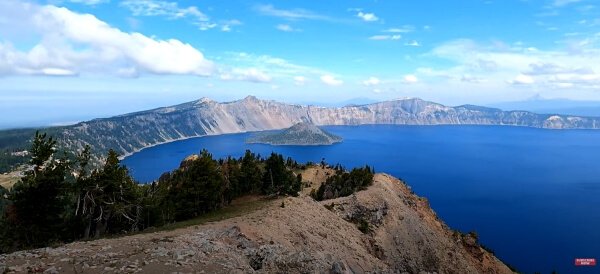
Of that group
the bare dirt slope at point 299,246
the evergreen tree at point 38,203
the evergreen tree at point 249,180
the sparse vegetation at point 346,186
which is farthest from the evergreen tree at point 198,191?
the sparse vegetation at point 346,186

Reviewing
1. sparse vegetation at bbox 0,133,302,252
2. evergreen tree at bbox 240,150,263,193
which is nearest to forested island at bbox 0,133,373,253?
sparse vegetation at bbox 0,133,302,252

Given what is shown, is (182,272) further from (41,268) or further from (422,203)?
(422,203)

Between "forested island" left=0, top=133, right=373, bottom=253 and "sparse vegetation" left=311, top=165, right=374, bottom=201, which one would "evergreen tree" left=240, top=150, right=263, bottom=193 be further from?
"sparse vegetation" left=311, top=165, right=374, bottom=201

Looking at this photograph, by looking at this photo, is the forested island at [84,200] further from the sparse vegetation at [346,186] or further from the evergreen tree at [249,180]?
the sparse vegetation at [346,186]

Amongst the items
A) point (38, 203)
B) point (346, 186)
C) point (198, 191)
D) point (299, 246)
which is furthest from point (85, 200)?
point (346, 186)

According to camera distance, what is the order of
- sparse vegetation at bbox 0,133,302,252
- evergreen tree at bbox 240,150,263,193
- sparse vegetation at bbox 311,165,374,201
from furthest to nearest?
sparse vegetation at bbox 311,165,374,201, evergreen tree at bbox 240,150,263,193, sparse vegetation at bbox 0,133,302,252

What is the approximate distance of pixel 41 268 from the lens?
25.9 metres

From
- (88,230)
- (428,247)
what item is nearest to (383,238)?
(428,247)

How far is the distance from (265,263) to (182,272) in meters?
8.51

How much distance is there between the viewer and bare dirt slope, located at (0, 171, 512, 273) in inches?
1112

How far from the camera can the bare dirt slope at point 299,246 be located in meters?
28.2

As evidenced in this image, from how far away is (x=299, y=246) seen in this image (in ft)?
149

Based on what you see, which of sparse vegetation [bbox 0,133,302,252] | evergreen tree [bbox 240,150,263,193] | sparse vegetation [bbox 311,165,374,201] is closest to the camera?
sparse vegetation [bbox 0,133,302,252]

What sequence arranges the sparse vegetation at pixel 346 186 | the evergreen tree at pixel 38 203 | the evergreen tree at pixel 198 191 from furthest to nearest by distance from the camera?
the sparse vegetation at pixel 346 186 → the evergreen tree at pixel 198 191 → the evergreen tree at pixel 38 203
